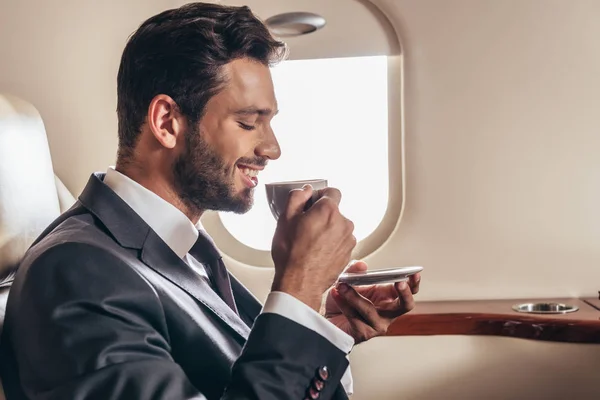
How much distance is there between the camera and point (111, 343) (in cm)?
99

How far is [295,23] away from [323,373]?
4.35ft

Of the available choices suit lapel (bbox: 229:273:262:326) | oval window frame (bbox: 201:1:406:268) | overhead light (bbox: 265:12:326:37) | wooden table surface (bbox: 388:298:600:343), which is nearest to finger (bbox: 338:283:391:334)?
suit lapel (bbox: 229:273:262:326)

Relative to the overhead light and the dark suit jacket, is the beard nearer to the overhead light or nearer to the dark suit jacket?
the dark suit jacket

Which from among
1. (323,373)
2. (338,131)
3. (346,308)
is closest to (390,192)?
(338,131)

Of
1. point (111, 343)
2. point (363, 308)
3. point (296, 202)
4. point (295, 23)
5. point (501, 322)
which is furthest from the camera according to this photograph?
point (295, 23)

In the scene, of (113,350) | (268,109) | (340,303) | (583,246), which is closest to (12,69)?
(268,109)

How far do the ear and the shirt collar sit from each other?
0.10 meters

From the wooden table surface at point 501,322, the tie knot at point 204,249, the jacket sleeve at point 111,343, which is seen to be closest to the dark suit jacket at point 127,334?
the jacket sleeve at point 111,343

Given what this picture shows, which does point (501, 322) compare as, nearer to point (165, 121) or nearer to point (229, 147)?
point (229, 147)

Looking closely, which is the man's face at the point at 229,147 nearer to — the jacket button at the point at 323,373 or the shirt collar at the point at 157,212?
the shirt collar at the point at 157,212

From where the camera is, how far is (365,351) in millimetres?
2172

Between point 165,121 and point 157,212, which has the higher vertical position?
point 165,121

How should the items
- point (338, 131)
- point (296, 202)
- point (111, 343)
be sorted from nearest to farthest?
point (111, 343) < point (296, 202) < point (338, 131)

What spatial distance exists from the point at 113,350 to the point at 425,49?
4.81ft
